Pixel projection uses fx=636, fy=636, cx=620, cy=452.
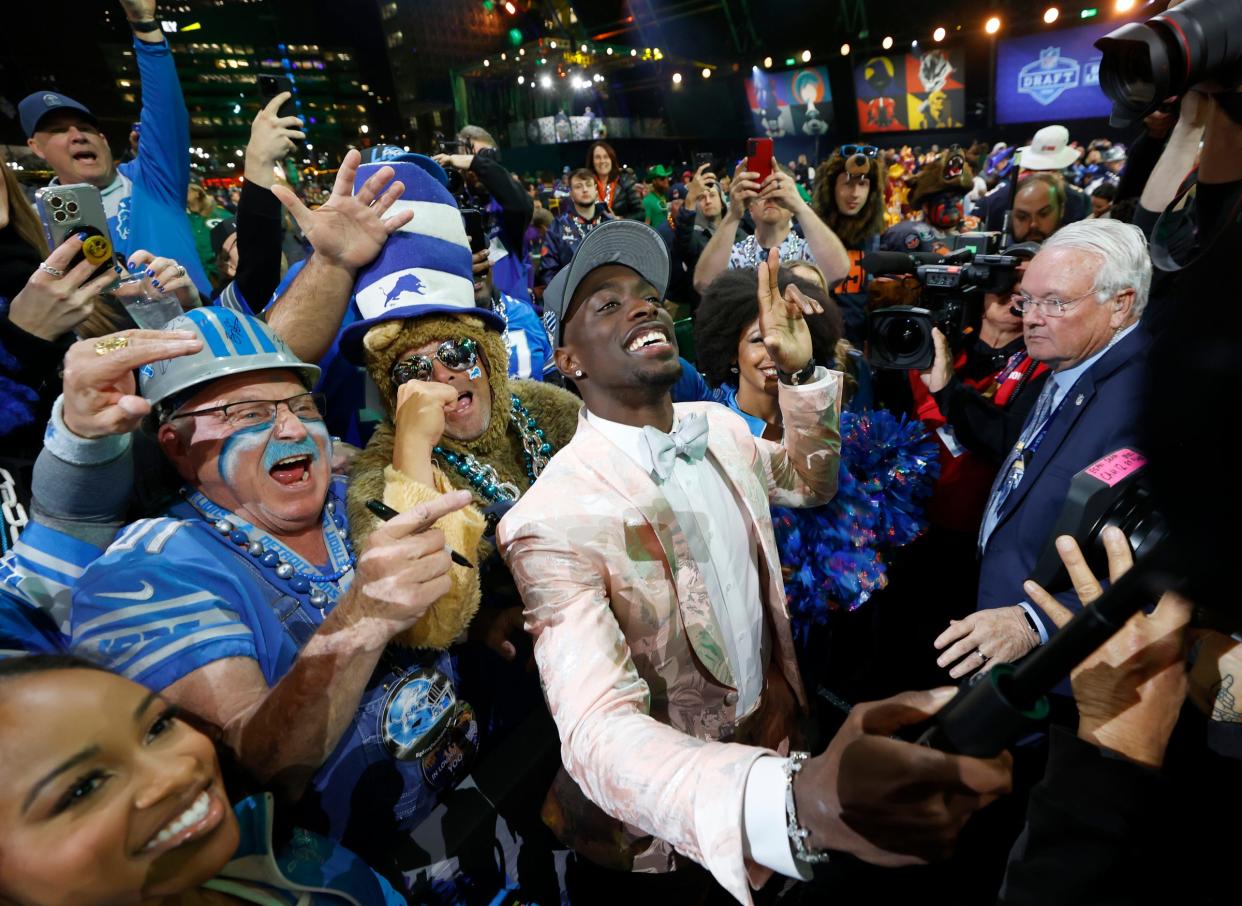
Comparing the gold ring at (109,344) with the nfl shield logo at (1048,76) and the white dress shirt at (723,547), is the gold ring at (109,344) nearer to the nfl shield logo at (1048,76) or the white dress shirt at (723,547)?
the white dress shirt at (723,547)

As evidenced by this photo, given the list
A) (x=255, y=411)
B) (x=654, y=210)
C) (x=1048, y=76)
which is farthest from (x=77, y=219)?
(x=1048, y=76)

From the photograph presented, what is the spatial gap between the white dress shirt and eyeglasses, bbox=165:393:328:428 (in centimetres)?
74

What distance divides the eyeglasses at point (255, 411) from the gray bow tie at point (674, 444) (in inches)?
35.0

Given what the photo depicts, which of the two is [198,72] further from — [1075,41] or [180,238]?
[1075,41]

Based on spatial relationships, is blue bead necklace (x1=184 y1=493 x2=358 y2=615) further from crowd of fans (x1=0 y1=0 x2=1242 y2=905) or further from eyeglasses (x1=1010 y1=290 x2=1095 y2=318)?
eyeglasses (x1=1010 y1=290 x2=1095 y2=318)

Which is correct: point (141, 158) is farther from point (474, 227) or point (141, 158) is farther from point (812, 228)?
point (812, 228)

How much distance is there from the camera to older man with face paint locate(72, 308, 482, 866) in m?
1.20

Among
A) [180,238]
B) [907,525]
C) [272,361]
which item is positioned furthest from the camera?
[180,238]

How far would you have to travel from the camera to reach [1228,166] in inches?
66.5

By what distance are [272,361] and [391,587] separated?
757 mm

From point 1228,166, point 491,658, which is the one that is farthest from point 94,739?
point 1228,166

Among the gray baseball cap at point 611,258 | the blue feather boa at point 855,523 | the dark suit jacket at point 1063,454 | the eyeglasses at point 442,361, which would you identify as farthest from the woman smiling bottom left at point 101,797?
the dark suit jacket at point 1063,454

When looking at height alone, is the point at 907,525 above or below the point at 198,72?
below

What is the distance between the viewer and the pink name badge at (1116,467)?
148 centimetres
